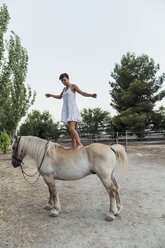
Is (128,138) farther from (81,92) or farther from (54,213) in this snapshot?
(54,213)

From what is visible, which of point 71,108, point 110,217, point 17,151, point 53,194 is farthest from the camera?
point 71,108

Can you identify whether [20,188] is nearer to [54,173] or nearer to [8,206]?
[8,206]

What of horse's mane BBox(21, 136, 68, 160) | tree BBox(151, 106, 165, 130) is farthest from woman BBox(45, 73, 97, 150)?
tree BBox(151, 106, 165, 130)

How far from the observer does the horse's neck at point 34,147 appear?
3187 mm

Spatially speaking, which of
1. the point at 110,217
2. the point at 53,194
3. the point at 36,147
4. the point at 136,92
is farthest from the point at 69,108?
the point at 136,92

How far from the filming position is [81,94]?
3.46m

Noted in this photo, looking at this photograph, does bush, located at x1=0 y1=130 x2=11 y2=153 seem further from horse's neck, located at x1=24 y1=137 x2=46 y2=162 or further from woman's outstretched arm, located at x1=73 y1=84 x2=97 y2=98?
woman's outstretched arm, located at x1=73 y1=84 x2=97 y2=98

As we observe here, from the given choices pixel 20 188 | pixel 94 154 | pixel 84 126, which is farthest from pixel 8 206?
pixel 84 126

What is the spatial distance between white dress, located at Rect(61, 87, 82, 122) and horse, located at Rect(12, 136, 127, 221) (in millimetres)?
686

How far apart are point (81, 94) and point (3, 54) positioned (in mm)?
9305

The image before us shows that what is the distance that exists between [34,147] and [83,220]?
170 cm

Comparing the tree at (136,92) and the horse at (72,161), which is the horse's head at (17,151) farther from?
the tree at (136,92)

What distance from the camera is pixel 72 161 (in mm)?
3031

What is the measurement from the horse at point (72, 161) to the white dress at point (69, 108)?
0.69 meters
